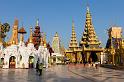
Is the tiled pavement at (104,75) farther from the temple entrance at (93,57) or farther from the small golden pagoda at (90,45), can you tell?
the temple entrance at (93,57)

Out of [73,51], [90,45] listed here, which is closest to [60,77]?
[90,45]

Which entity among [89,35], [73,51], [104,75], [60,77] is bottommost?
[104,75]

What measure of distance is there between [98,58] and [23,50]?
46.4m

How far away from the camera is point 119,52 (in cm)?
4941

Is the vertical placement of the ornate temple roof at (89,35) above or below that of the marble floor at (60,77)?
above

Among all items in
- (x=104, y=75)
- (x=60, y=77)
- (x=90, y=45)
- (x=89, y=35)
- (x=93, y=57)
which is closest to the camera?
(x=60, y=77)

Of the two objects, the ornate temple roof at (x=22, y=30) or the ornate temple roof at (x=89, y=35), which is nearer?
the ornate temple roof at (x=22, y=30)

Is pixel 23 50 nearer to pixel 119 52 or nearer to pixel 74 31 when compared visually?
pixel 119 52

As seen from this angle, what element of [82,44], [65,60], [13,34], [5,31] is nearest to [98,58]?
[82,44]

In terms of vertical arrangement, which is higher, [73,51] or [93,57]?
[73,51]

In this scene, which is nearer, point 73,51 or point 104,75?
point 104,75

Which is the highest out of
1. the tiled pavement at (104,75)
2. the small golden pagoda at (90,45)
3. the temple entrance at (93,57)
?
the small golden pagoda at (90,45)

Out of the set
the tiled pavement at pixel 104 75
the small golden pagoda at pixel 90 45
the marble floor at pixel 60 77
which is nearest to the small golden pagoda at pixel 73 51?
the small golden pagoda at pixel 90 45

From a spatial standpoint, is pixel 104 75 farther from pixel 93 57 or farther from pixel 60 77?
pixel 93 57
